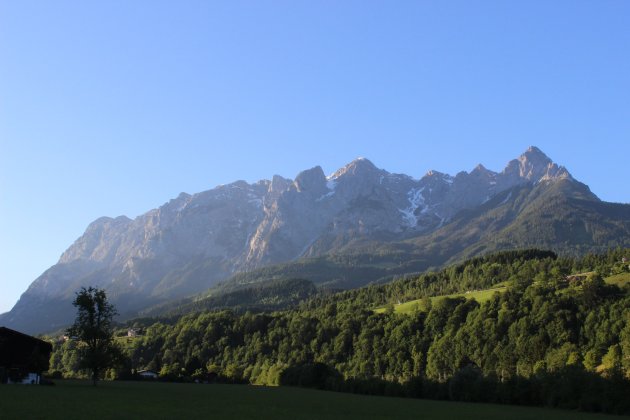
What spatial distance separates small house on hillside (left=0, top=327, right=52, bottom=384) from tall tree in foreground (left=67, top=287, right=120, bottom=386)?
7.16 m

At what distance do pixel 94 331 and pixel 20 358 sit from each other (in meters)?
13.2

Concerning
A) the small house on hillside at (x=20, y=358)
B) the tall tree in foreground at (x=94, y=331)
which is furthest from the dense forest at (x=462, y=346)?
the small house on hillside at (x=20, y=358)

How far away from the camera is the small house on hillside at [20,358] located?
97000 millimetres

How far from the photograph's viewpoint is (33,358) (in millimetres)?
98812

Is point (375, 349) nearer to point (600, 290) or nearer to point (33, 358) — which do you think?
point (600, 290)

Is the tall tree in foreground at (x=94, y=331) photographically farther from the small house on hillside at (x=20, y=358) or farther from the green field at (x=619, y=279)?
the green field at (x=619, y=279)

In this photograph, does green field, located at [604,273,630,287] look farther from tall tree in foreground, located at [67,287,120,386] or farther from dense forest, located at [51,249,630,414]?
tall tree in foreground, located at [67,287,120,386]

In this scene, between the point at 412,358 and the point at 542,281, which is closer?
the point at 412,358

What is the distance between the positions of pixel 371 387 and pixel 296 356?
238ft

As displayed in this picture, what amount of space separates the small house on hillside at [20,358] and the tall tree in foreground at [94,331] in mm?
7161

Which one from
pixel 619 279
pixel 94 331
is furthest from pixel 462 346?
pixel 94 331

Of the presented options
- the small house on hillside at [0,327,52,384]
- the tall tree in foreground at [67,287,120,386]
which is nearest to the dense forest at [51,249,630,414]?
the tall tree in foreground at [67,287,120,386]

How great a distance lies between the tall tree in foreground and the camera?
314 feet

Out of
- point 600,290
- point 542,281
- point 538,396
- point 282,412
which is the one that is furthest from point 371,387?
point 542,281
